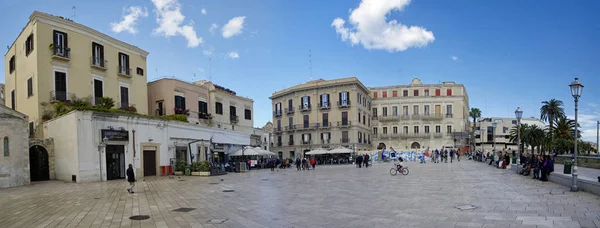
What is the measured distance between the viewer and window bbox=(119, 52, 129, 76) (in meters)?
28.7

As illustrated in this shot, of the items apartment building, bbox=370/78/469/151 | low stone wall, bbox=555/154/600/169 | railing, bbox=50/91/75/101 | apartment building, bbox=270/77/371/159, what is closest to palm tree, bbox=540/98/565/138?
apartment building, bbox=370/78/469/151

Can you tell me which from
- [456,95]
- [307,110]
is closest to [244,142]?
[307,110]

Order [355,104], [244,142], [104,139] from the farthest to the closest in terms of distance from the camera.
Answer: [355,104] → [244,142] → [104,139]

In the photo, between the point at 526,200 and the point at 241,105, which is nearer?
the point at 526,200

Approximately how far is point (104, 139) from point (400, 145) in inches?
1969

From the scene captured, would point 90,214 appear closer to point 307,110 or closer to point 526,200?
point 526,200

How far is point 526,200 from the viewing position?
1075 centimetres

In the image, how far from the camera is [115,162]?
73.4 ft

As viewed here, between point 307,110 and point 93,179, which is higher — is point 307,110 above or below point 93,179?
above

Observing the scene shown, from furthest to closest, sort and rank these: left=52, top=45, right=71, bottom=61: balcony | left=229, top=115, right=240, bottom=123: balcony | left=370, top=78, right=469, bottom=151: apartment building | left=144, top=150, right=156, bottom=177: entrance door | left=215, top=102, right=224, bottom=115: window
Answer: left=370, top=78, right=469, bottom=151: apartment building
left=229, top=115, right=240, bottom=123: balcony
left=215, top=102, right=224, bottom=115: window
left=144, top=150, right=156, bottom=177: entrance door
left=52, top=45, right=71, bottom=61: balcony

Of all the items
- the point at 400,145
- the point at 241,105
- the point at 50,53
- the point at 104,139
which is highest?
the point at 50,53

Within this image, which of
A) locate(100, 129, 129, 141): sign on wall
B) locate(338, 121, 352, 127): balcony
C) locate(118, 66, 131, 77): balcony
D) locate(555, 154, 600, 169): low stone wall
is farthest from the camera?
locate(338, 121, 352, 127): balcony

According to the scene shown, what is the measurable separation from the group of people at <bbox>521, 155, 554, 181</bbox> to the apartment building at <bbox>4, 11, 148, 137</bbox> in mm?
28659

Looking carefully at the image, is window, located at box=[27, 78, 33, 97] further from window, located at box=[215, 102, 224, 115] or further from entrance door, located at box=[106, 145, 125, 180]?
window, located at box=[215, 102, 224, 115]
